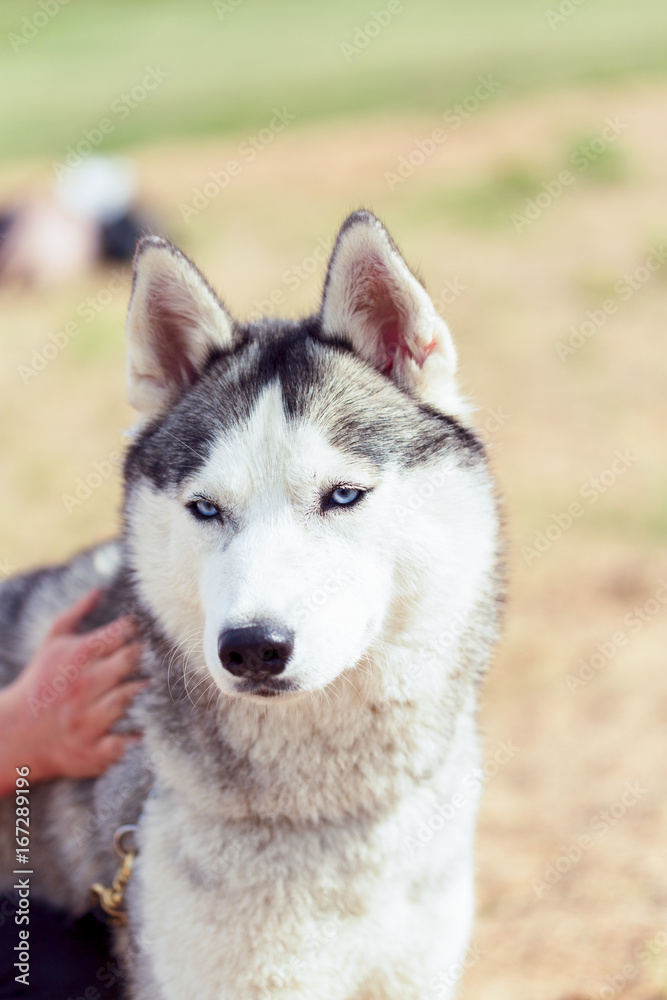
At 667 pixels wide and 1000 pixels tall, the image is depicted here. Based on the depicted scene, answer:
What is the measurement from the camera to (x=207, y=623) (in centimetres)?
217

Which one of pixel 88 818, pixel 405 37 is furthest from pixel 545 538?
pixel 405 37

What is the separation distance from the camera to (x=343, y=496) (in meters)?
2.29

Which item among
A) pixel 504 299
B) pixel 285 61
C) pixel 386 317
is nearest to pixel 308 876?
pixel 386 317

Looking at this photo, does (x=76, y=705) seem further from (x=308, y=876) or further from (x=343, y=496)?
(x=343, y=496)

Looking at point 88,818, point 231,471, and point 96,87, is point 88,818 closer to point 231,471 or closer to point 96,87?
point 231,471

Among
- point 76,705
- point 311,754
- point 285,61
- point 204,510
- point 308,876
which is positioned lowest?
point 308,876

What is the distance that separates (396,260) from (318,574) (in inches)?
31.2

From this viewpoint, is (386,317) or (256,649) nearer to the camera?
(256,649)

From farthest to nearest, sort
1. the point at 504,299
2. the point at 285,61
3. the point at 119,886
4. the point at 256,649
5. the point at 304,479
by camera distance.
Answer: the point at 285,61 < the point at 504,299 < the point at 119,886 < the point at 304,479 < the point at 256,649

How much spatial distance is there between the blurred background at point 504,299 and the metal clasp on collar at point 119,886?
1.35 metres

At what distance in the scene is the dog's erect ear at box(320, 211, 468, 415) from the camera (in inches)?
93.0

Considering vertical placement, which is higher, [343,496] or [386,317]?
[386,317]

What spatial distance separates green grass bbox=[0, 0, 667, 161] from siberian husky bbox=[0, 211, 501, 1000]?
1427 centimetres

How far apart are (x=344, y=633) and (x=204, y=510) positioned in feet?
1.56
